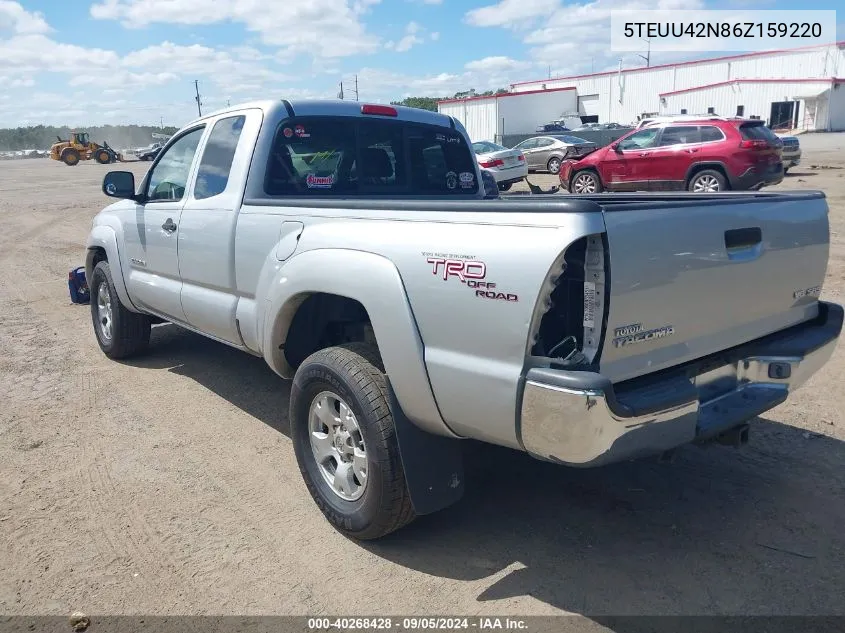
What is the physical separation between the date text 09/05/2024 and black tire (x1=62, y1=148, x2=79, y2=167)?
5324 cm

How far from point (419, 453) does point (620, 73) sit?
187 feet

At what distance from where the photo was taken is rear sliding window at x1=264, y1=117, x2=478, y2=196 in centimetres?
A: 421

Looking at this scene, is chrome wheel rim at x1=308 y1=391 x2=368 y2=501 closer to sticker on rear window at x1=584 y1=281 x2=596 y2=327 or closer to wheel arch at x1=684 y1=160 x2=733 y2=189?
sticker on rear window at x1=584 y1=281 x2=596 y2=327

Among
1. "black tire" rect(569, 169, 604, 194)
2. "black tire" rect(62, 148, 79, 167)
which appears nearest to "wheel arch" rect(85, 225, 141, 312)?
"black tire" rect(569, 169, 604, 194)

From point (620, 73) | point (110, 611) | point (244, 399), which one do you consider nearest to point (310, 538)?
point (110, 611)

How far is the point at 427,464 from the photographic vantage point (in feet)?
9.83

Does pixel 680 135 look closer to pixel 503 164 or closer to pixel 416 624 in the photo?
pixel 503 164

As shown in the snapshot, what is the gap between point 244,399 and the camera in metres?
5.16

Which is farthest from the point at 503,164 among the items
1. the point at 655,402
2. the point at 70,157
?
the point at 70,157

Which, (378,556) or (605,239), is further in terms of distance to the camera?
(378,556)

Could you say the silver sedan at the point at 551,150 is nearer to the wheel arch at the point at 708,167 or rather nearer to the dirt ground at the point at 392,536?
the wheel arch at the point at 708,167

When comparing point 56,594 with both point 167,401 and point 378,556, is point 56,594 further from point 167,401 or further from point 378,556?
point 167,401

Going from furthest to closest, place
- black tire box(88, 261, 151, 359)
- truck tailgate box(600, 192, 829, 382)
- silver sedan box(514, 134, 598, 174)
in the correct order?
silver sedan box(514, 134, 598, 174) → black tire box(88, 261, 151, 359) → truck tailgate box(600, 192, 829, 382)

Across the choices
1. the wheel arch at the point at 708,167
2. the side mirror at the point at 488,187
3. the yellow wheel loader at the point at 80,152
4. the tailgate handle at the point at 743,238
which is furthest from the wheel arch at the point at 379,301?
the yellow wheel loader at the point at 80,152
